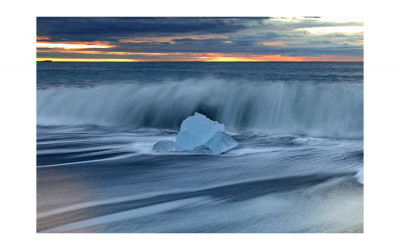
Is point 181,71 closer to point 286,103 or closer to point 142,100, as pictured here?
point 142,100

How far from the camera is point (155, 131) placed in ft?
21.2

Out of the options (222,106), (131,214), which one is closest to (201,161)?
(131,214)

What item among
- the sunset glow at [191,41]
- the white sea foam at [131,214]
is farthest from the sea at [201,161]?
the sunset glow at [191,41]

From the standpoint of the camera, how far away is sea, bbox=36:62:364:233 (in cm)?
327

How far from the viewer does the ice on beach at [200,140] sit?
506cm

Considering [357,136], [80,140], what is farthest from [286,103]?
[80,140]

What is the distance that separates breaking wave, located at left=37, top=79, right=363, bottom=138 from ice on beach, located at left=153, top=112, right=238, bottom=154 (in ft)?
4.18

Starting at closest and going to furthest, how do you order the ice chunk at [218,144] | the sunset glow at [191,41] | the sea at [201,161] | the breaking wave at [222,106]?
the sea at [201,161] < the ice chunk at [218,144] < the sunset glow at [191,41] < the breaking wave at [222,106]

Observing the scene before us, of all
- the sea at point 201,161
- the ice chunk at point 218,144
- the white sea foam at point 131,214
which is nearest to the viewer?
the white sea foam at point 131,214

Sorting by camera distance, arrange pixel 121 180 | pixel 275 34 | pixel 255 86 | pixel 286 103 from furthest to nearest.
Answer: pixel 255 86 < pixel 286 103 < pixel 275 34 < pixel 121 180

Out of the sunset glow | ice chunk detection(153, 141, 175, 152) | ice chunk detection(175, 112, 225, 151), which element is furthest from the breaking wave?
ice chunk detection(153, 141, 175, 152)

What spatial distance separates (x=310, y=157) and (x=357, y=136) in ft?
4.25

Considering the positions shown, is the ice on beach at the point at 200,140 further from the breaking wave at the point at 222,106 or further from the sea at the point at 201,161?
the breaking wave at the point at 222,106

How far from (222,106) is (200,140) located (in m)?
2.32
